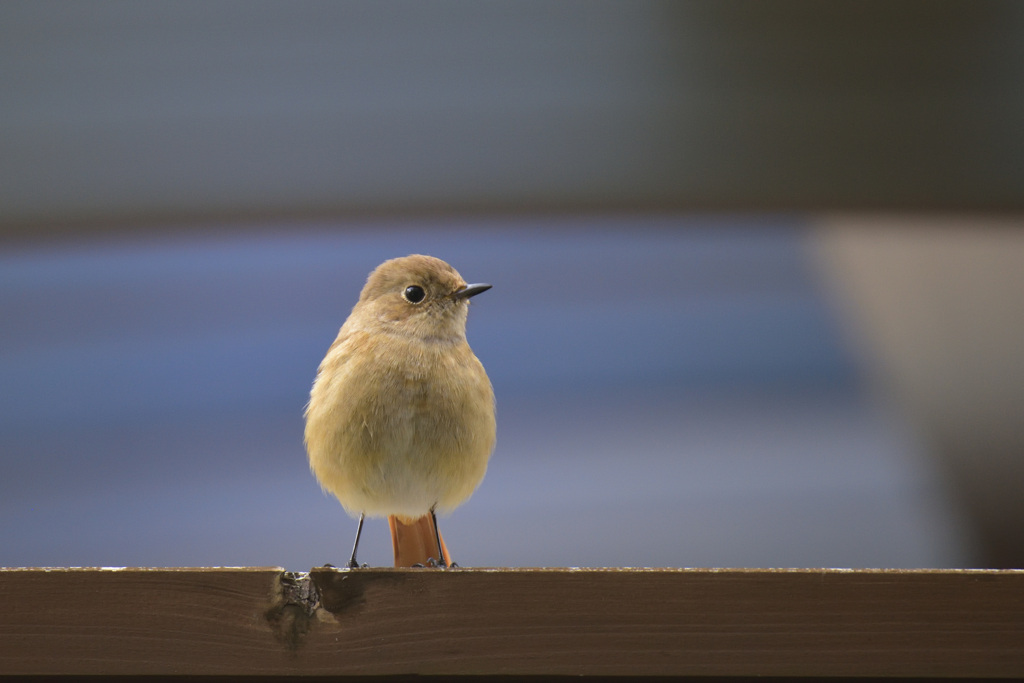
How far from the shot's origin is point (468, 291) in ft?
6.72

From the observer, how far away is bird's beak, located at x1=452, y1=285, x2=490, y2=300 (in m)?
2.03

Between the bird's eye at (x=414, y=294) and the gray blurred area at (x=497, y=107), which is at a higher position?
the gray blurred area at (x=497, y=107)

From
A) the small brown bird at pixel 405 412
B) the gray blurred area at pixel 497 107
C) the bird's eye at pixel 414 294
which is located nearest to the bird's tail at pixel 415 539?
the small brown bird at pixel 405 412

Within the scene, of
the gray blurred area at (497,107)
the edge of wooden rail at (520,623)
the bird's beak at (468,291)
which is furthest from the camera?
the gray blurred area at (497,107)

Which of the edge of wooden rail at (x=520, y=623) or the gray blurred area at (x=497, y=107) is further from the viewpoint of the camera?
the gray blurred area at (x=497, y=107)

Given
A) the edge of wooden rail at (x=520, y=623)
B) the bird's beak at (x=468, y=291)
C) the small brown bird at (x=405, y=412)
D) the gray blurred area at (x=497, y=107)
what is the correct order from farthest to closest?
1. the gray blurred area at (x=497, y=107)
2. the bird's beak at (x=468, y=291)
3. the small brown bird at (x=405, y=412)
4. the edge of wooden rail at (x=520, y=623)

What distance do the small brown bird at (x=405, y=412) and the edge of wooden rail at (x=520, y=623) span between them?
24.4 inches

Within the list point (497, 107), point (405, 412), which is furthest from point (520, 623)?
point (497, 107)

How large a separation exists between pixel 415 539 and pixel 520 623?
1.00 meters

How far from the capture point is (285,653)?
3.72 ft

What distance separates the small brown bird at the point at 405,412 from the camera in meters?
1.78

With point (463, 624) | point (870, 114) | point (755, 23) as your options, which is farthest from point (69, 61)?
point (870, 114)

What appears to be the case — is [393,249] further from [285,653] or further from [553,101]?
[285,653]

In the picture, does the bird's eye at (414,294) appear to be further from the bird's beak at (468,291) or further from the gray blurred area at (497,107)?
the gray blurred area at (497,107)
